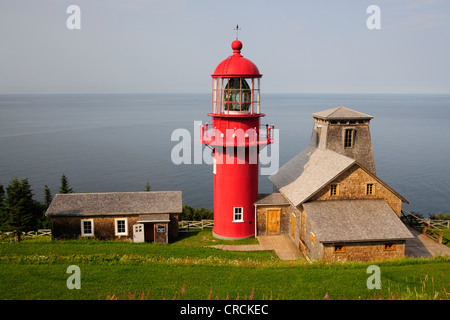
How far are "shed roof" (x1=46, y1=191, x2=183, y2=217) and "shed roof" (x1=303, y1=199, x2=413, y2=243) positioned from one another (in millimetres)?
9666

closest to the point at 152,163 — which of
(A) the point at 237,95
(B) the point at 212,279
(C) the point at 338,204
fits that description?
(A) the point at 237,95

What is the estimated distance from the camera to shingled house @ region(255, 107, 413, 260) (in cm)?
1998

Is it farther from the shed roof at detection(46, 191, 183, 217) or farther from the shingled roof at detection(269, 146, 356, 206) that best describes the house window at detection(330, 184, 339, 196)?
the shed roof at detection(46, 191, 183, 217)

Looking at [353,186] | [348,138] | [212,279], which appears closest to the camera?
[212,279]

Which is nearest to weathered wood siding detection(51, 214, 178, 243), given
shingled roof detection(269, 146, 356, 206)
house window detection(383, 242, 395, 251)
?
shingled roof detection(269, 146, 356, 206)

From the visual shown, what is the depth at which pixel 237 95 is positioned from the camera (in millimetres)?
23297

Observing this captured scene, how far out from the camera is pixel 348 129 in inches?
1084

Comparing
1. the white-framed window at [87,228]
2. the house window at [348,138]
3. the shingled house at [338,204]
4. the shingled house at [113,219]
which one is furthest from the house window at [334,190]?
the white-framed window at [87,228]

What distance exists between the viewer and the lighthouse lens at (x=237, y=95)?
75.3 ft

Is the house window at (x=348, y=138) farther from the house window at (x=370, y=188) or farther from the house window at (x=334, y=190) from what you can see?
the house window at (x=334, y=190)

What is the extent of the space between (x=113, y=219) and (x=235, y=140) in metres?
10.0

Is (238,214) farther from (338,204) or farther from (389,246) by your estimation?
(389,246)
